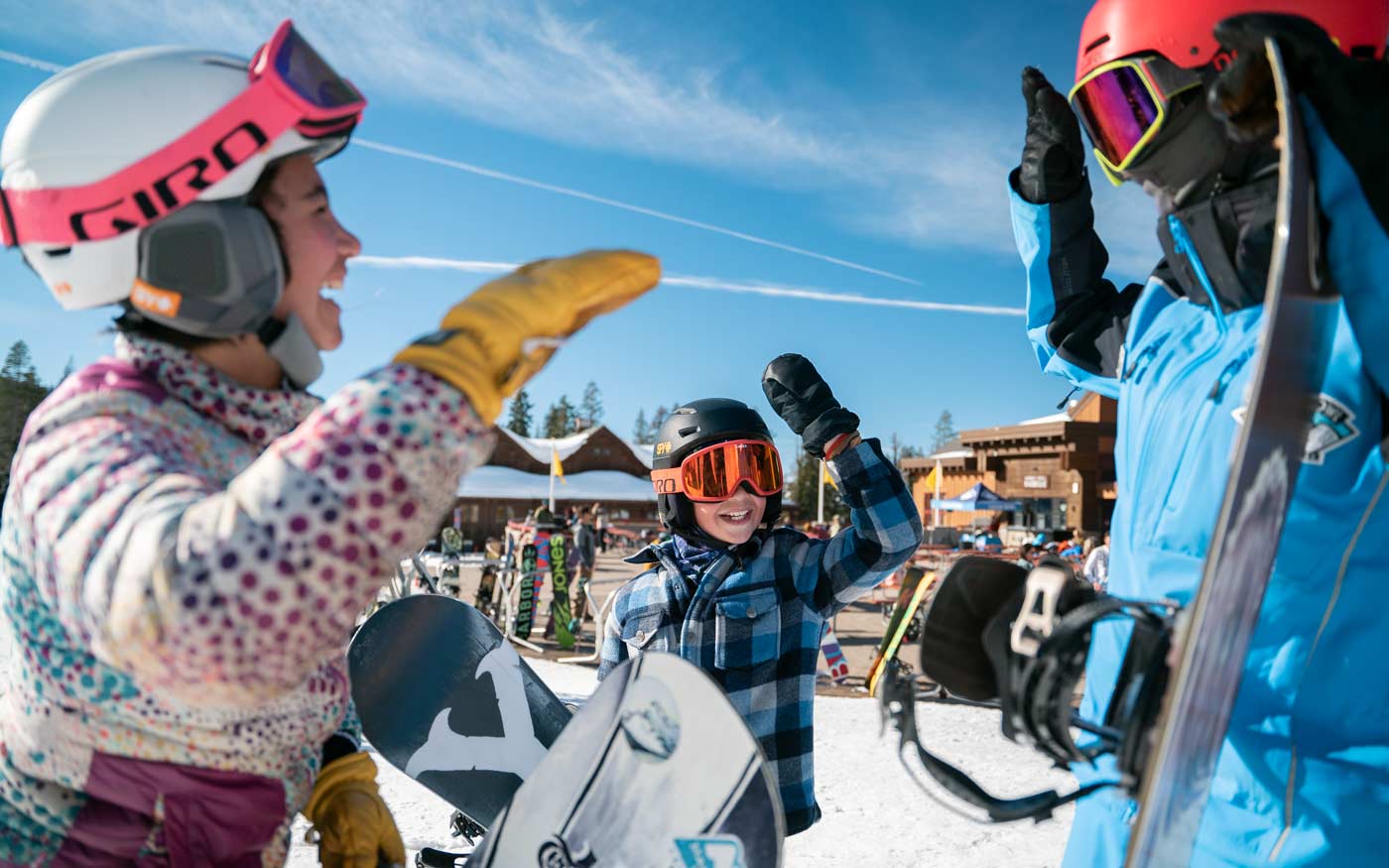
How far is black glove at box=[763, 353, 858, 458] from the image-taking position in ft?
9.00

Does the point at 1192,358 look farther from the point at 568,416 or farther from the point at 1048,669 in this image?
the point at 568,416

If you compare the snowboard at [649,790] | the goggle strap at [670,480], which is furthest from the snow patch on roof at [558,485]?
the snowboard at [649,790]

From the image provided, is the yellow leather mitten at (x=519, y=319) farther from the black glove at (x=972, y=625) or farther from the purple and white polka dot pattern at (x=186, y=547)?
the black glove at (x=972, y=625)

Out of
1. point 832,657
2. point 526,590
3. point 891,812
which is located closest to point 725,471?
point 891,812

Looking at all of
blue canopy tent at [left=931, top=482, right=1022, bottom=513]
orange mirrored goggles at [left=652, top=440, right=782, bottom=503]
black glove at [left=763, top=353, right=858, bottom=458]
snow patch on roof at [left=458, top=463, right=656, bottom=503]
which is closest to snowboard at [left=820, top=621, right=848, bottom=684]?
orange mirrored goggles at [left=652, top=440, right=782, bottom=503]

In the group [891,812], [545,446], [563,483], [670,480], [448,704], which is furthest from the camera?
[545,446]

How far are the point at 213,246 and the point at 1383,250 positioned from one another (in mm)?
1605

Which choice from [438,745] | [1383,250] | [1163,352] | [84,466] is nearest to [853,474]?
[1163,352]

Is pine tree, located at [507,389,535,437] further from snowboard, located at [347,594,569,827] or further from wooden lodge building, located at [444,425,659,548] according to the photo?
snowboard, located at [347,594,569,827]

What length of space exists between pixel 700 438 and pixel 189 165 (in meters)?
2.01

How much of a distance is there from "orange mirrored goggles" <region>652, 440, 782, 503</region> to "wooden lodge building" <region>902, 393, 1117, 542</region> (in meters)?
26.1

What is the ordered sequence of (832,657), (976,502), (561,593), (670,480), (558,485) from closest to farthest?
1. (670,480)
2. (832,657)
3. (561,593)
4. (976,502)
5. (558,485)

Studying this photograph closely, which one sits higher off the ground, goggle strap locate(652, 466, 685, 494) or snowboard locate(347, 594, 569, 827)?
goggle strap locate(652, 466, 685, 494)

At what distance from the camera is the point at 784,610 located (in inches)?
108
